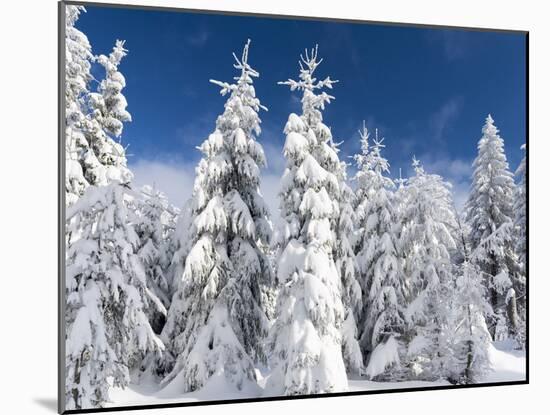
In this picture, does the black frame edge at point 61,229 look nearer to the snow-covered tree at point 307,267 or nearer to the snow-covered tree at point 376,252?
the snow-covered tree at point 307,267

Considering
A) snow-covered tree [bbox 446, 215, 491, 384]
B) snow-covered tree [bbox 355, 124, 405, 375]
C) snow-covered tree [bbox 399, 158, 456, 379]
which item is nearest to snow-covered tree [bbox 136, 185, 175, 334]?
snow-covered tree [bbox 355, 124, 405, 375]

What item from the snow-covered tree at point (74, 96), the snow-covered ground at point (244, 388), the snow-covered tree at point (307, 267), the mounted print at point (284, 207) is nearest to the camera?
the snow-covered tree at point (74, 96)

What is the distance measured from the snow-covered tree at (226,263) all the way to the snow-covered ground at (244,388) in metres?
0.13

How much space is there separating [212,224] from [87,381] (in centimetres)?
311

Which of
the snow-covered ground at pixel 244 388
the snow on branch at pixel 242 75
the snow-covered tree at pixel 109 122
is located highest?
the snow on branch at pixel 242 75

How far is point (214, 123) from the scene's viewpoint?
12203 millimetres

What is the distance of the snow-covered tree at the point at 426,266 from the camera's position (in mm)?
13281

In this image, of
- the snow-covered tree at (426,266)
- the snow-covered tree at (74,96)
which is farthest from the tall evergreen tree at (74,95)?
the snow-covered tree at (426,266)

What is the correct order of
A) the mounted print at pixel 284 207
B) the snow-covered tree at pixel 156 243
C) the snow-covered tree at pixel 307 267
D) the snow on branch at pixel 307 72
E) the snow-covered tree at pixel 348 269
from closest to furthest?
the mounted print at pixel 284 207
the snow-covered tree at pixel 156 243
the snow-covered tree at pixel 307 267
the snow on branch at pixel 307 72
the snow-covered tree at pixel 348 269

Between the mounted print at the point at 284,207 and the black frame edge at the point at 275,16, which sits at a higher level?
the black frame edge at the point at 275,16

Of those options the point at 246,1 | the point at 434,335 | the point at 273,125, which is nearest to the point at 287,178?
the point at 273,125

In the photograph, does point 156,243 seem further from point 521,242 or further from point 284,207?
point 521,242

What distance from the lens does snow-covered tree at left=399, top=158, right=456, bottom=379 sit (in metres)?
13.3

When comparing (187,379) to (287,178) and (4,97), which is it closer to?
(287,178)
